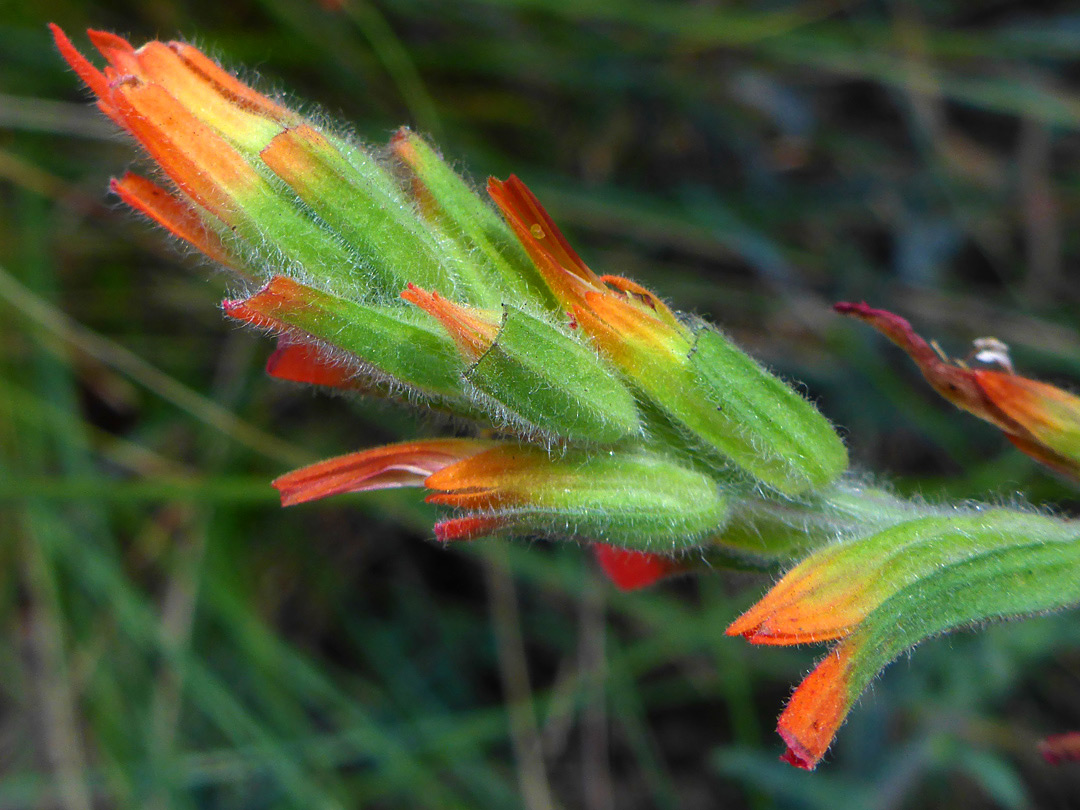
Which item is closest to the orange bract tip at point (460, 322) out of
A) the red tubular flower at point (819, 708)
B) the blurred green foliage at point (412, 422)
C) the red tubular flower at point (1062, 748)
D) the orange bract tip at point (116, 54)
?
the orange bract tip at point (116, 54)

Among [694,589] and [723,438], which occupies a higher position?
[723,438]

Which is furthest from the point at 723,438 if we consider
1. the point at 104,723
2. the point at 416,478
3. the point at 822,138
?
the point at 104,723

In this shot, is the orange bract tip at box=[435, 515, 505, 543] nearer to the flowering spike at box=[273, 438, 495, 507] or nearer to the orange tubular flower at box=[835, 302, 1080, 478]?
the flowering spike at box=[273, 438, 495, 507]

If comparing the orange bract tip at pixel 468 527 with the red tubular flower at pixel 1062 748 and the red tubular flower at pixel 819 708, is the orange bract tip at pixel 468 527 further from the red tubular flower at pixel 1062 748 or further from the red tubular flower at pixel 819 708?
the red tubular flower at pixel 1062 748

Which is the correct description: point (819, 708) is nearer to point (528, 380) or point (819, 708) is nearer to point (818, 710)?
point (818, 710)

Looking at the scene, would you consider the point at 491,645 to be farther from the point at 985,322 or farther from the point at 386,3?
the point at 386,3
